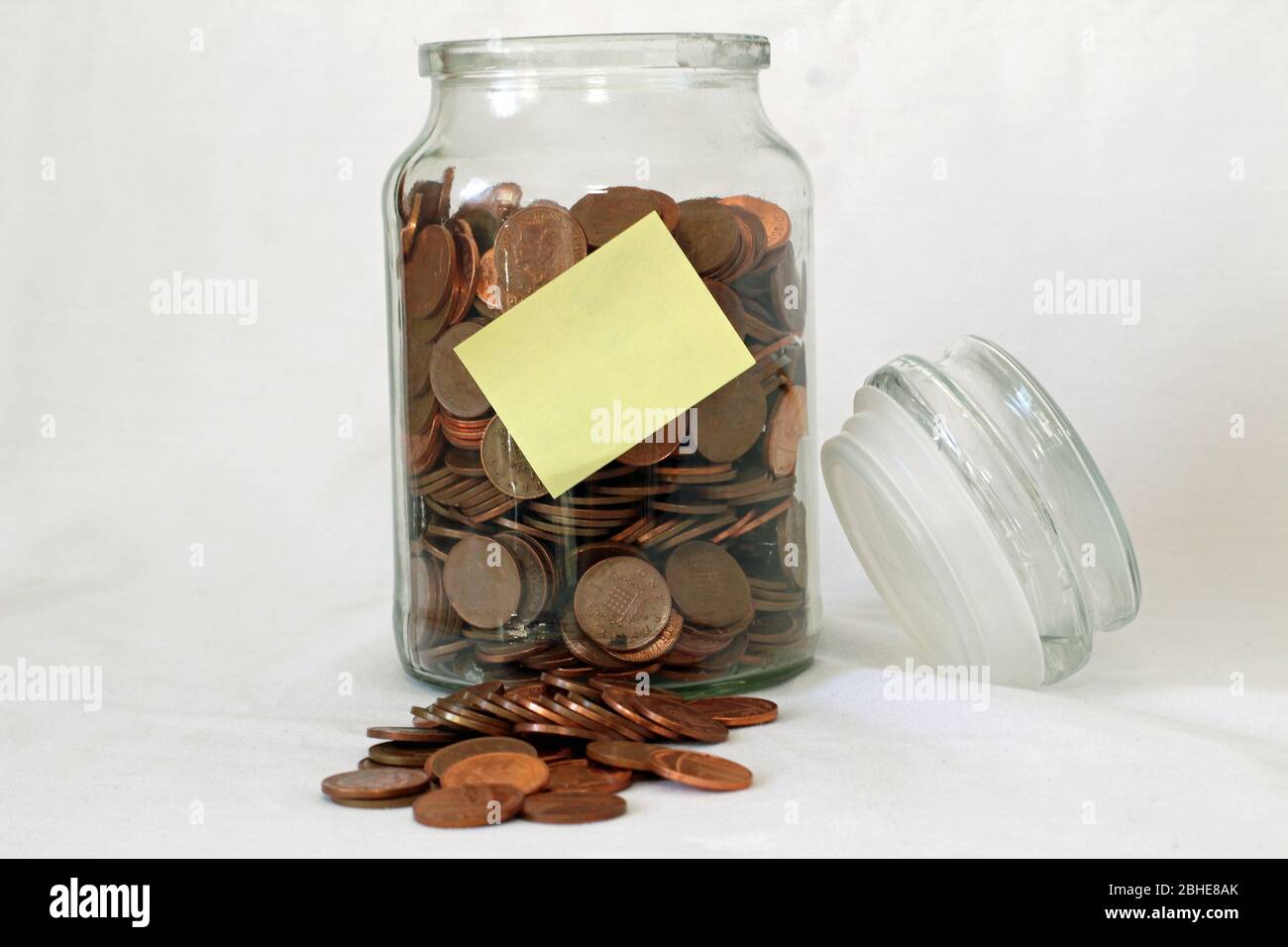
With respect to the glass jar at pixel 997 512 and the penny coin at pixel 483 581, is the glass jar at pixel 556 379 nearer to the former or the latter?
the penny coin at pixel 483 581

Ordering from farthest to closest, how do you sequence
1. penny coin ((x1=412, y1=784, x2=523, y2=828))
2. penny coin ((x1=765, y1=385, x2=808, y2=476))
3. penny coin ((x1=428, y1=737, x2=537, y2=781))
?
penny coin ((x1=765, y1=385, x2=808, y2=476)) < penny coin ((x1=428, y1=737, x2=537, y2=781)) < penny coin ((x1=412, y1=784, x2=523, y2=828))

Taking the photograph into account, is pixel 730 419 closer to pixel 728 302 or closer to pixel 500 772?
pixel 728 302

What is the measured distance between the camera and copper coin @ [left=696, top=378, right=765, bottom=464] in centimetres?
170

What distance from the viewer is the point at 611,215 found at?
1683 millimetres

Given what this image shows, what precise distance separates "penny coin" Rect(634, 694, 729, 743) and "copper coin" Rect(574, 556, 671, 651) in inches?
3.4

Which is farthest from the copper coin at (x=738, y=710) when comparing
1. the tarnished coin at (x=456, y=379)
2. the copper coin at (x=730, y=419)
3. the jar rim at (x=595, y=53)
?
the jar rim at (x=595, y=53)

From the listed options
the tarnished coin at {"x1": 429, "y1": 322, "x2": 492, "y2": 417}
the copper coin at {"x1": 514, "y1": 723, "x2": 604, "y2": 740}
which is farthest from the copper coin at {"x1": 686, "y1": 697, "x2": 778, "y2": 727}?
the tarnished coin at {"x1": 429, "y1": 322, "x2": 492, "y2": 417}

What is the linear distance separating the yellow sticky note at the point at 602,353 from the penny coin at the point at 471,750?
27 cm

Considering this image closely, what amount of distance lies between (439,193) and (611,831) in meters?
0.71

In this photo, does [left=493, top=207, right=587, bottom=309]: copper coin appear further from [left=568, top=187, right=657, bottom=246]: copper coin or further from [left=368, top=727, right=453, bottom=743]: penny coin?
[left=368, top=727, right=453, bottom=743]: penny coin

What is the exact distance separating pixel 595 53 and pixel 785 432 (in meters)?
0.42

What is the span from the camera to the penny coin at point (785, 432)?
1763 mm

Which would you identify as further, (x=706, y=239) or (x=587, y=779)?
(x=706, y=239)

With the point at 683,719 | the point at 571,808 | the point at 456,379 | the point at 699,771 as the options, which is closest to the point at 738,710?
the point at 683,719
